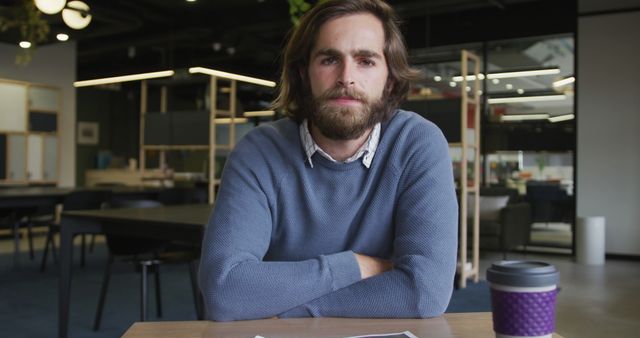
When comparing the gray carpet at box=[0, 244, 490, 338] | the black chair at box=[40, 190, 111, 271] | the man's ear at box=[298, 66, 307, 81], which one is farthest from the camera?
the black chair at box=[40, 190, 111, 271]

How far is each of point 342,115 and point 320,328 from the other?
0.55 m

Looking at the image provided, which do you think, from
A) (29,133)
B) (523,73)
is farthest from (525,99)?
(29,133)

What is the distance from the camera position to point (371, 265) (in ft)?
4.80

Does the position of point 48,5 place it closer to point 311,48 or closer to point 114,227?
point 114,227

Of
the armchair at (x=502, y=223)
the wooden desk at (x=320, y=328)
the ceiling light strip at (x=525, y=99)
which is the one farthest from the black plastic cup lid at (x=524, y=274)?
the ceiling light strip at (x=525, y=99)

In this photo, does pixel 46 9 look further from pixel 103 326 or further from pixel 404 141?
pixel 404 141

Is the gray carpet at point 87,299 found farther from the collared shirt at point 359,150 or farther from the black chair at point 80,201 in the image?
the collared shirt at point 359,150

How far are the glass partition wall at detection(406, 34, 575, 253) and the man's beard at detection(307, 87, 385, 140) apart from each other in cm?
697

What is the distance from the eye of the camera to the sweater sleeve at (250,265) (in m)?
1.28

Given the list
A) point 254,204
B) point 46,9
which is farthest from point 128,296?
point 254,204

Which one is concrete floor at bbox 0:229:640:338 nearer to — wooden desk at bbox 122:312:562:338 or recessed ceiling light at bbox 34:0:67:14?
wooden desk at bbox 122:312:562:338

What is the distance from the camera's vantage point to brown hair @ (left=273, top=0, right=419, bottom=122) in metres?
1.62

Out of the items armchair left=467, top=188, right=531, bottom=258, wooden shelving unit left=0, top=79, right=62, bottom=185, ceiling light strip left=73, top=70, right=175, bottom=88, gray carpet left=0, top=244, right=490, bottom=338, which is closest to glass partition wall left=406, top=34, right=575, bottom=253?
armchair left=467, top=188, right=531, bottom=258

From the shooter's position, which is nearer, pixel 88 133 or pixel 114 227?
pixel 114 227
